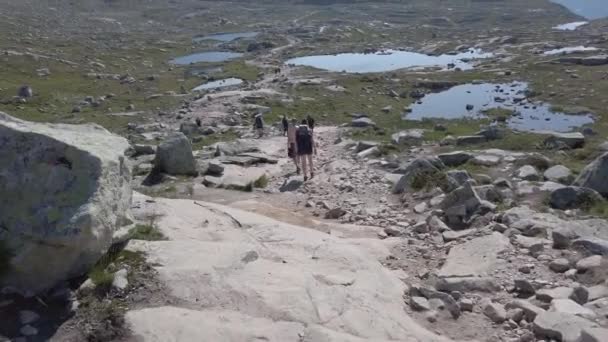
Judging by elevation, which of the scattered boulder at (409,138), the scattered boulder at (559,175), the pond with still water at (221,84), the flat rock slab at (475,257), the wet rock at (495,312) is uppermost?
the wet rock at (495,312)

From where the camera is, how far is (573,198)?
64.2 ft

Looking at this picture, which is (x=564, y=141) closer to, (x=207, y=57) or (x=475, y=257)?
(x=475, y=257)

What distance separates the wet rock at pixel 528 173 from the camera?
23625 millimetres

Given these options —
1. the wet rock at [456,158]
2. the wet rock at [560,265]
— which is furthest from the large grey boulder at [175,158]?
the wet rock at [560,265]

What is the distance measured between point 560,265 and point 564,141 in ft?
71.4

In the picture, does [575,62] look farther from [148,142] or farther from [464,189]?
[464,189]

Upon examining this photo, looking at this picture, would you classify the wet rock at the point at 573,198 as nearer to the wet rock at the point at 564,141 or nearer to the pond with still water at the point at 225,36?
the wet rock at the point at 564,141

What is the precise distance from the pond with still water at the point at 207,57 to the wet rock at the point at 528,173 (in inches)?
4076

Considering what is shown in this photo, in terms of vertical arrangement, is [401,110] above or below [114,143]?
below

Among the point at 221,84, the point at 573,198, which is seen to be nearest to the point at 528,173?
the point at 573,198

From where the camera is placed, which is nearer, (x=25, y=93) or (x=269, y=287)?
(x=269, y=287)

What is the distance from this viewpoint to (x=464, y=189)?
18.7 meters

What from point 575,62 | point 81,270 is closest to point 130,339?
point 81,270

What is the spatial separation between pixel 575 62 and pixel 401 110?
145 ft
